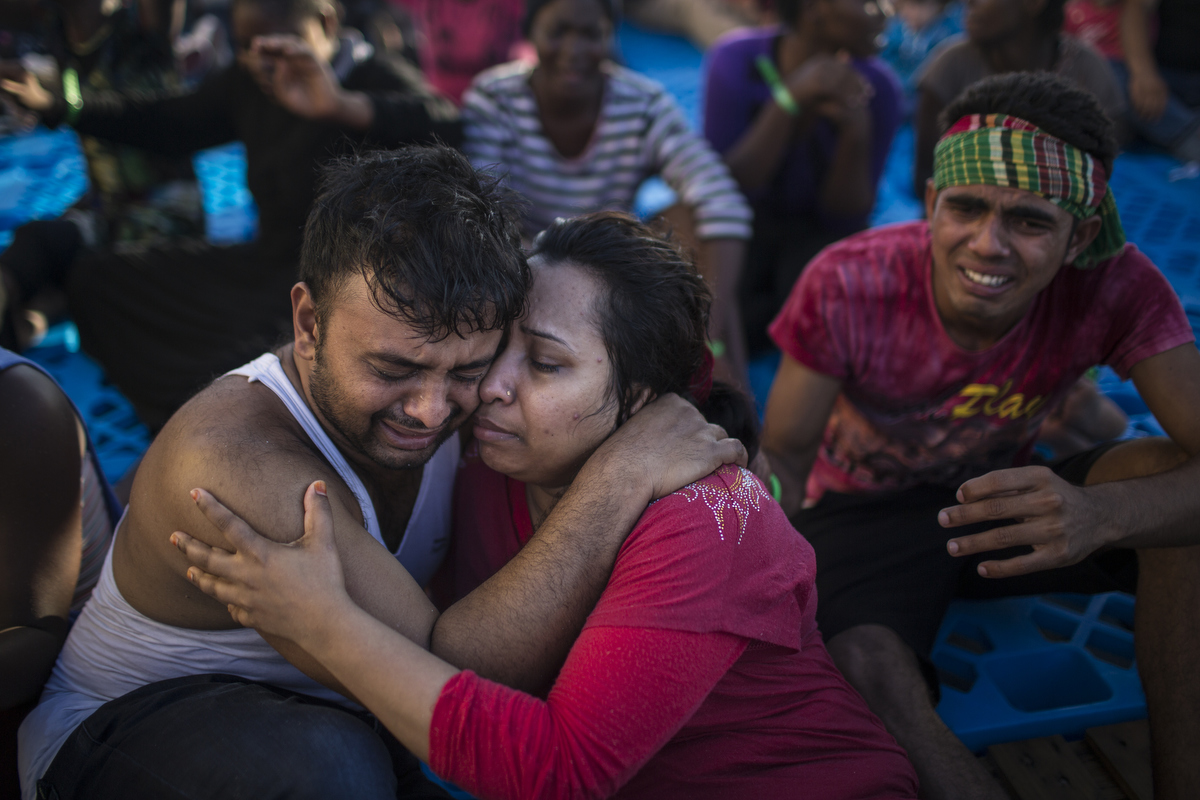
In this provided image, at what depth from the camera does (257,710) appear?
1.56m

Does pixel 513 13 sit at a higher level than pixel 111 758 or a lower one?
higher

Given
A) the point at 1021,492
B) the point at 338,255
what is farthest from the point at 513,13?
the point at 1021,492

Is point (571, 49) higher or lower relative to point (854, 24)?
lower

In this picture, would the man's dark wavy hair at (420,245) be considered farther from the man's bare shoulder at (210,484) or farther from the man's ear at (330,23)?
the man's ear at (330,23)

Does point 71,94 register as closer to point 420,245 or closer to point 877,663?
point 420,245

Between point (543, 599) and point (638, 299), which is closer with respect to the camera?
point (543, 599)

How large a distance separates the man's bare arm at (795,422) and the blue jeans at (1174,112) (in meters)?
4.38

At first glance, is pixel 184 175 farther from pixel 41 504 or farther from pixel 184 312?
pixel 41 504

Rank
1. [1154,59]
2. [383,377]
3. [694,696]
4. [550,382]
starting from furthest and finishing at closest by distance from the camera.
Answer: [1154,59]
[550,382]
[383,377]
[694,696]

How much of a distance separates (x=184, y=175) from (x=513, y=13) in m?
2.41

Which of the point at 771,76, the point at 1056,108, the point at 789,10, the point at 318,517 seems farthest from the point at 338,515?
the point at 789,10

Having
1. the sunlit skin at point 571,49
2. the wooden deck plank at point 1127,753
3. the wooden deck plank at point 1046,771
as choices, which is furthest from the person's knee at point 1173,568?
the sunlit skin at point 571,49

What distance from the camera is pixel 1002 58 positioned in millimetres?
4152

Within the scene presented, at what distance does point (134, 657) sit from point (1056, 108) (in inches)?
103
